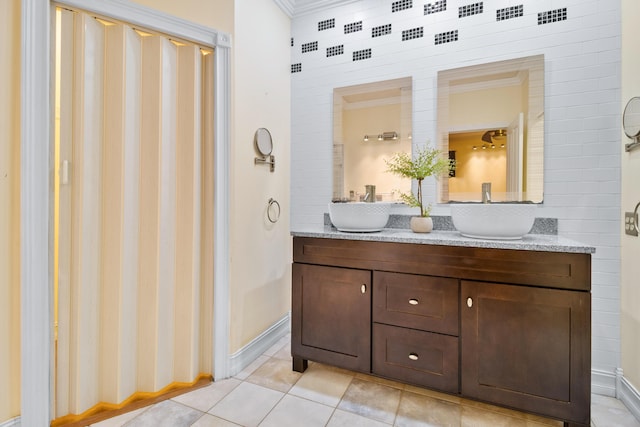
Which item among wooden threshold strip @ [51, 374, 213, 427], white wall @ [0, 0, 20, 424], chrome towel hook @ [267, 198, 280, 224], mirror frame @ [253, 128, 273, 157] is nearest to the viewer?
white wall @ [0, 0, 20, 424]

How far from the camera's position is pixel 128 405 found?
5.24 feet

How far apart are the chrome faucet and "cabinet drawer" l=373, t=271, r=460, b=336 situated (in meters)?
0.67

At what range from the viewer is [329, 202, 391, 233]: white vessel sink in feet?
6.00

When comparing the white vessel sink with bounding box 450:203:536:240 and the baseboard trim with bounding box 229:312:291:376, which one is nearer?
the white vessel sink with bounding box 450:203:536:240

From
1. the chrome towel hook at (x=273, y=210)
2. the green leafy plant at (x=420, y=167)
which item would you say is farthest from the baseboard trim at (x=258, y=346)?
the green leafy plant at (x=420, y=167)

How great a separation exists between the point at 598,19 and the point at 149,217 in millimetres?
2738

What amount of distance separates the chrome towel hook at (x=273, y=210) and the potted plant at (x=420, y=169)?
88cm

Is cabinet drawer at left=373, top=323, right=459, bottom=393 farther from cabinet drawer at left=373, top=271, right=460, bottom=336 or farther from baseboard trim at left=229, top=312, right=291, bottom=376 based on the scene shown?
baseboard trim at left=229, top=312, right=291, bottom=376

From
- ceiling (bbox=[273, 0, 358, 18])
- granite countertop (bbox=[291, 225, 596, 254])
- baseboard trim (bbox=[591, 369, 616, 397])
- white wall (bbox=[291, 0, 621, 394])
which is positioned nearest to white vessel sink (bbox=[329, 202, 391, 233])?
granite countertop (bbox=[291, 225, 596, 254])

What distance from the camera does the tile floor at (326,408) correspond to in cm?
148

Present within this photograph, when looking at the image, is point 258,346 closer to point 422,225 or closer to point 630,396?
point 422,225

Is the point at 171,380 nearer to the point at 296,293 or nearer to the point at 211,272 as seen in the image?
the point at 211,272

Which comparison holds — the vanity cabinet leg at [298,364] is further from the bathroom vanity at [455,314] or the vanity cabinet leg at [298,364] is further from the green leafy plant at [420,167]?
the green leafy plant at [420,167]

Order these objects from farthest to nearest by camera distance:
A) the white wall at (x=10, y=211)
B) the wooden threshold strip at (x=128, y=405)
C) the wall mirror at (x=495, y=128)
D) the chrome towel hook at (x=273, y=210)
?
the chrome towel hook at (x=273, y=210)
the wall mirror at (x=495, y=128)
the wooden threshold strip at (x=128, y=405)
the white wall at (x=10, y=211)
